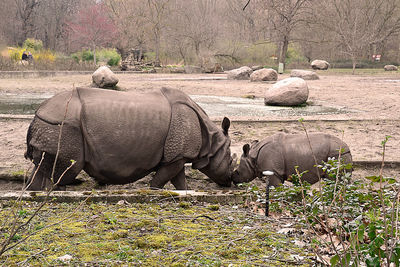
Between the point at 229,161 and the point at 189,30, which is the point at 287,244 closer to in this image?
the point at 229,161

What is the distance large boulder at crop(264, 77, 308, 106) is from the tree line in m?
18.4

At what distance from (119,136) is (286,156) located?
90.4 inches

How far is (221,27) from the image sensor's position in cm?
4947

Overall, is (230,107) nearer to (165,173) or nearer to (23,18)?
(165,173)

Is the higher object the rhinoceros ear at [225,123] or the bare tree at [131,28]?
the bare tree at [131,28]

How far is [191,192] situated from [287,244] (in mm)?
1412

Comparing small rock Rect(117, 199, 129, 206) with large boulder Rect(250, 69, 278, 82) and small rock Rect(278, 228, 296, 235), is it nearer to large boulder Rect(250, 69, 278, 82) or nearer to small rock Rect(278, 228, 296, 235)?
small rock Rect(278, 228, 296, 235)

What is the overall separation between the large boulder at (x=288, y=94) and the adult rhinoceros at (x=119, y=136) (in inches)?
349

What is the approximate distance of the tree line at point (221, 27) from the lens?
119 ft

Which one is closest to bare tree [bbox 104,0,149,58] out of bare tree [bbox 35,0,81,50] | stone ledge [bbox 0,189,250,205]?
bare tree [bbox 35,0,81,50]

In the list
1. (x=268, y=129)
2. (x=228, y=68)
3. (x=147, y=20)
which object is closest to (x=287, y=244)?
(x=268, y=129)

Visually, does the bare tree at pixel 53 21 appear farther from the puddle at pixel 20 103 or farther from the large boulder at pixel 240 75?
the puddle at pixel 20 103

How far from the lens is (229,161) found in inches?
243

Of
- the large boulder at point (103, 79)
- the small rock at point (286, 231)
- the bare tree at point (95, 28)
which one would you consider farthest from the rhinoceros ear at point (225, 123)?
the bare tree at point (95, 28)
